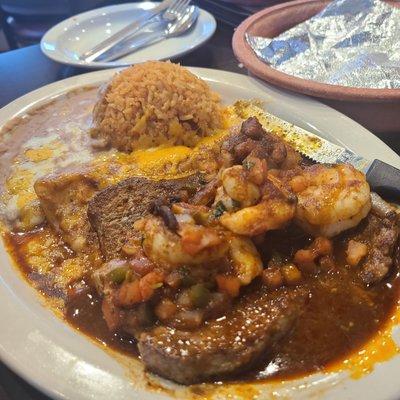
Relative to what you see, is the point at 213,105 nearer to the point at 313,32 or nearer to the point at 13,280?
the point at 313,32

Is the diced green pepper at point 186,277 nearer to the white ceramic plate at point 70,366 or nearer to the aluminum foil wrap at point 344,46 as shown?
the white ceramic plate at point 70,366

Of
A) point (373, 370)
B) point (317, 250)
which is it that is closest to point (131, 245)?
point (317, 250)

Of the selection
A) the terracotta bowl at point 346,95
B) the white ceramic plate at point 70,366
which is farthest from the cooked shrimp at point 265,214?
the terracotta bowl at point 346,95

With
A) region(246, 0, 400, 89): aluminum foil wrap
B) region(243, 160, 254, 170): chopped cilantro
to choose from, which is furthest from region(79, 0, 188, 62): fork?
region(243, 160, 254, 170): chopped cilantro

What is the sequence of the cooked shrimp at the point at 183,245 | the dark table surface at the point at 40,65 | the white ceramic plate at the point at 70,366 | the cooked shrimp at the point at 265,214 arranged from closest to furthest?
the white ceramic plate at the point at 70,366 < the cooked shrimp at the point at 183,245 < the cooked shrimp at the point at 265,214 < the dark table surface at the point at 40,65

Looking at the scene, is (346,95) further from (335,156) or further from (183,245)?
(183,245)

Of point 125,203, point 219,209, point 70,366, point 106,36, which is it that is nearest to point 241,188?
point 219,209

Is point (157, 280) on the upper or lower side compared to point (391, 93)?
upper
